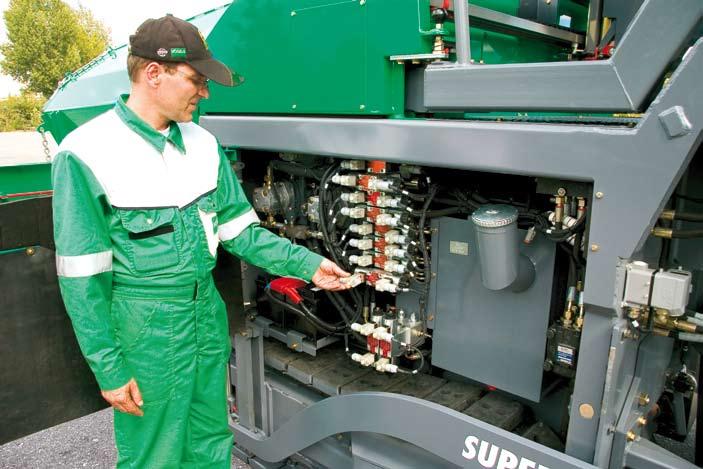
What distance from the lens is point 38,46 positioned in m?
25.2

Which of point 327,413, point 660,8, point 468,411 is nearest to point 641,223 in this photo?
point 660,8

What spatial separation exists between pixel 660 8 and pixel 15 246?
215cm

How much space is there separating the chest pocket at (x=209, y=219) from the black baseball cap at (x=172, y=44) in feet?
1.34

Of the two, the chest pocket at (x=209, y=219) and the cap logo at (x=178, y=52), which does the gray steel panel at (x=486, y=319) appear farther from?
the cap logo at (x=178, y=52)

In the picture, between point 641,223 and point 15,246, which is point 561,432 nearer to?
point 641,223

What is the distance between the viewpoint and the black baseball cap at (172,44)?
1.71 m

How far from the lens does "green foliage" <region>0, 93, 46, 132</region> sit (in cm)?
2256

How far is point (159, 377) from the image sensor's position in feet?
6.02

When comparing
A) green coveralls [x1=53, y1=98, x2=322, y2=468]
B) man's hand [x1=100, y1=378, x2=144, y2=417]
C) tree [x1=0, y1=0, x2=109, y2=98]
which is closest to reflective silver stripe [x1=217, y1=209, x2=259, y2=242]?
green coveralls [x1=53, y1=98, x2=322, y2=468]

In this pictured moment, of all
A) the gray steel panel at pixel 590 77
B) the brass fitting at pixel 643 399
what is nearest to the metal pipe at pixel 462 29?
the gray steel panel at pixel 590 77

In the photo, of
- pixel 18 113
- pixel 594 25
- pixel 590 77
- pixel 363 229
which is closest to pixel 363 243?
pixel 363 229

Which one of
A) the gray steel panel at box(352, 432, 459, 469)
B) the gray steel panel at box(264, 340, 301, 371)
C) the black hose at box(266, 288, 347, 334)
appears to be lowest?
Result: the gray steel panel at box(352, 432, 459, 469)

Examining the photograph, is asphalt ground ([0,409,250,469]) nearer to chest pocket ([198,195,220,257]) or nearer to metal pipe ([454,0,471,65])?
chest pocket ([198,195,220,257])

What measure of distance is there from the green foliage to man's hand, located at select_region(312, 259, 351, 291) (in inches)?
946
